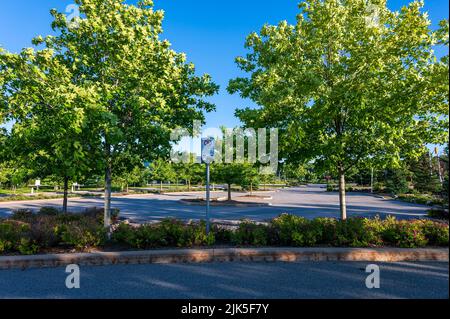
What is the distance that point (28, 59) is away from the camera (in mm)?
6934

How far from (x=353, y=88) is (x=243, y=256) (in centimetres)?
583

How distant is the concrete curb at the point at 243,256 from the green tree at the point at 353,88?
270 centimetres

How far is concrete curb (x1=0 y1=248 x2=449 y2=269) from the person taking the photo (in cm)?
610

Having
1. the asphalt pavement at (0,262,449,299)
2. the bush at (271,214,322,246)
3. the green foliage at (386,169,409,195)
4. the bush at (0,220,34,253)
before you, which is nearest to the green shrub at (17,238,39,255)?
the bush at (0,220,34,253)

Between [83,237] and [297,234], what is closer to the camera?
[83,237]

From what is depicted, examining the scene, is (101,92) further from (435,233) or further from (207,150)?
(435,233)

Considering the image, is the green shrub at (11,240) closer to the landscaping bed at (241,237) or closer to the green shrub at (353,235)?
the landscaping bed at (241,237)

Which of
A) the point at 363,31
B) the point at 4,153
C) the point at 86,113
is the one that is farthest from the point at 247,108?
the point at 4,153

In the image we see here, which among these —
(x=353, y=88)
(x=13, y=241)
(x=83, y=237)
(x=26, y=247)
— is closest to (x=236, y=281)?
(x=83, y=237)

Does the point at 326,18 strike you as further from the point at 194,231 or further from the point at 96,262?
the point at 96,262

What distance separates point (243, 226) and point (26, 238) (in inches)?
217

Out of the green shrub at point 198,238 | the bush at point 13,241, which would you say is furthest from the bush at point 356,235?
the bush at point 13,241

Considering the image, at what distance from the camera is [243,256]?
6297 millimetres

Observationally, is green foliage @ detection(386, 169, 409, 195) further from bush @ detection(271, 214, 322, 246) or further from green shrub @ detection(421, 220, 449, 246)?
bush @ detection(271, 214, 322, 246)
